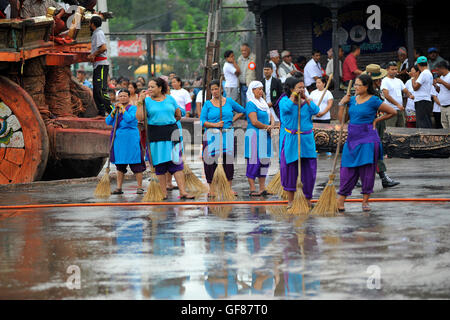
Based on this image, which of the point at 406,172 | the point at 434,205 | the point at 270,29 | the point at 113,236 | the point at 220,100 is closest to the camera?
the point at 113,236

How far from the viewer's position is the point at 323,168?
14.9 meters

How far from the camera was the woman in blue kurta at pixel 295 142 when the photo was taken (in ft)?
33.3

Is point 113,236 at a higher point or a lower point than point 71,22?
lower

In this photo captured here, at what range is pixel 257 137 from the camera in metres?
11.6

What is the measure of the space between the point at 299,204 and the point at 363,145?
1.04 meters

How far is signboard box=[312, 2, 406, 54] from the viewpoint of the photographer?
22.7 metres

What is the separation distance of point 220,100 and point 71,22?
163 inches

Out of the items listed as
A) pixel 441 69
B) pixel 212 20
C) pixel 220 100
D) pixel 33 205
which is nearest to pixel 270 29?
pixel 212 20

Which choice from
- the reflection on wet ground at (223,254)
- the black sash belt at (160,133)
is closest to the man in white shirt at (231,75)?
the black sash belt at (160,133)

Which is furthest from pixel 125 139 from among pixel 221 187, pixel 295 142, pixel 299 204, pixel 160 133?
pixel 299 204

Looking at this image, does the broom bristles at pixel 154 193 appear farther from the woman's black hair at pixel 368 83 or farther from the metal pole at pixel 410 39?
the metal pole at pixel 410 39

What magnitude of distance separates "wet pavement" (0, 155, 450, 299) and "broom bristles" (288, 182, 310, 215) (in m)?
0.21

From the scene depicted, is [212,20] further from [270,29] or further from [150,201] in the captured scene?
[150,201]
